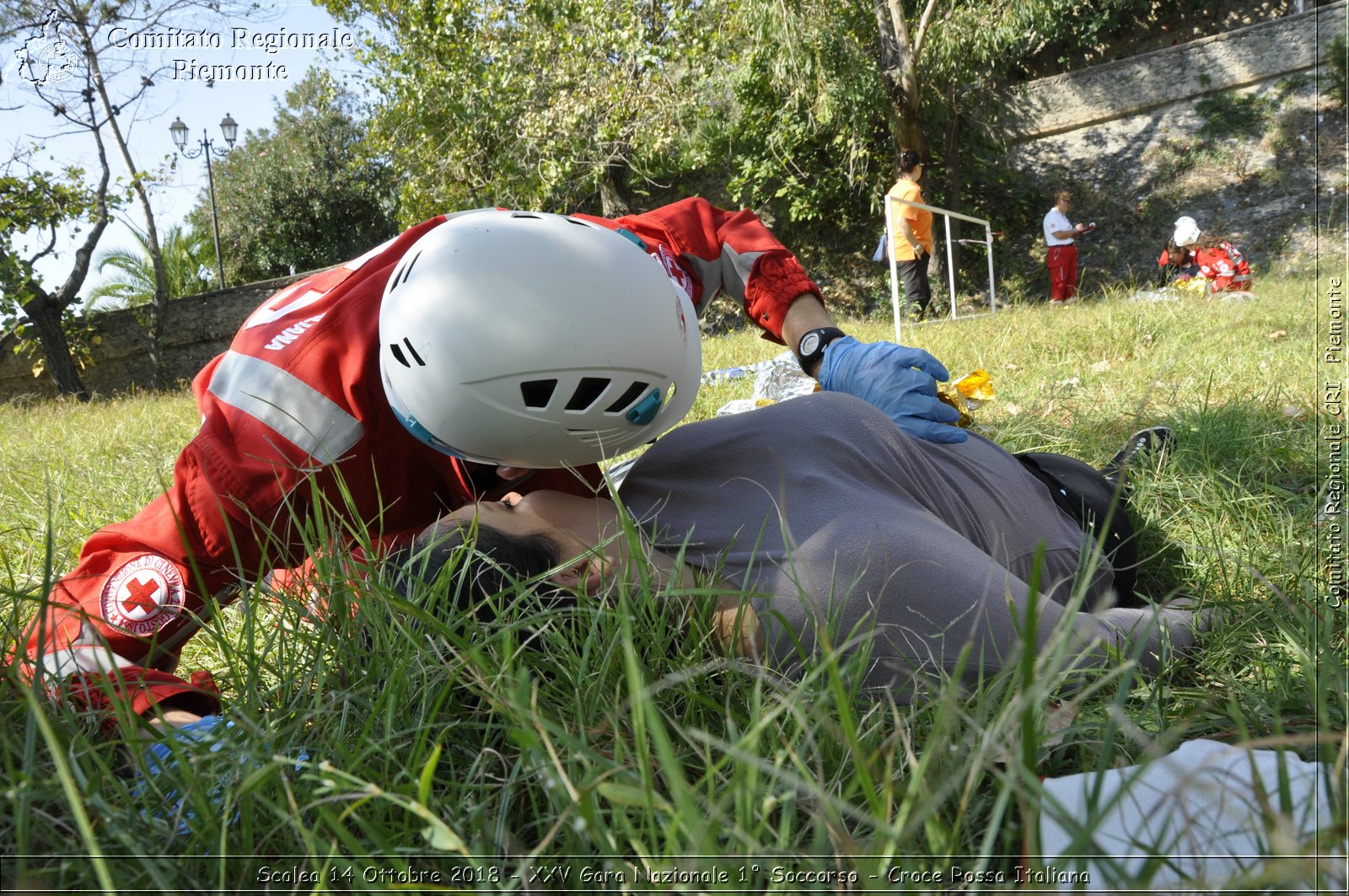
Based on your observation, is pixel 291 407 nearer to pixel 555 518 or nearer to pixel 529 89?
pixel 555 518

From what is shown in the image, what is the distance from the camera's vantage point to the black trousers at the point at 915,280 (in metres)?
10.4

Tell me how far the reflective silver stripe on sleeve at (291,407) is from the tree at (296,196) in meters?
20.8

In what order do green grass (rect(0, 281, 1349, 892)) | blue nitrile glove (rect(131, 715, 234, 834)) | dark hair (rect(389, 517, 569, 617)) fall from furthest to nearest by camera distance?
dark hair (rect(389, 517, 569, 617)), blue nitrile glove (rect(131, 715, 234, 834)), green grass (rect(0, 281, 1349, 892))

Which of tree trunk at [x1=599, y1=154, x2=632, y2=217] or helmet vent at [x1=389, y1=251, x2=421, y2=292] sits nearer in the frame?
helmet vent at [x1=389, y1=251, x2=421, y2=292]

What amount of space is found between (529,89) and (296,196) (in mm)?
11184

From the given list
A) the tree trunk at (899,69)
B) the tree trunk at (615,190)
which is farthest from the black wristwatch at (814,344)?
the tree trunk at (615,190)

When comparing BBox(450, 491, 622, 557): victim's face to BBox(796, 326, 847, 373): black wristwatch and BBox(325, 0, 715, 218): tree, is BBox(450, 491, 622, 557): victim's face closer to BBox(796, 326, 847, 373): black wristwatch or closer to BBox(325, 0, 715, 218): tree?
BBox(796, 326, 847, 373): black wristwatch

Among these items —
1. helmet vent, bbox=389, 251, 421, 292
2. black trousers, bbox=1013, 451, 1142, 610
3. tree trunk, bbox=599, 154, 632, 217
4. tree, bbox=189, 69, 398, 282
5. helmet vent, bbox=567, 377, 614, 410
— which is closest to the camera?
helmet vent, bbox=567, 377, 614, 410

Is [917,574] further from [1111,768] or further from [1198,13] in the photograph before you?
[1198,13]

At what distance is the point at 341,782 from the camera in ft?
3.28

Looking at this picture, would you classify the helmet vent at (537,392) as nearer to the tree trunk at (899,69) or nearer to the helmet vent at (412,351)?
the helmet vent at (412,351)

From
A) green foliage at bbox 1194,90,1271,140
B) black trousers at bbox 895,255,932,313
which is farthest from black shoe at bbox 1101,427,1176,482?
green foliage at bbox 1194,90,1271,140

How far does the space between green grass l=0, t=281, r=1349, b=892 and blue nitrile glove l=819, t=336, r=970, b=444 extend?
0.66 metres

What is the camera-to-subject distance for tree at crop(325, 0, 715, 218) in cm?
1277
